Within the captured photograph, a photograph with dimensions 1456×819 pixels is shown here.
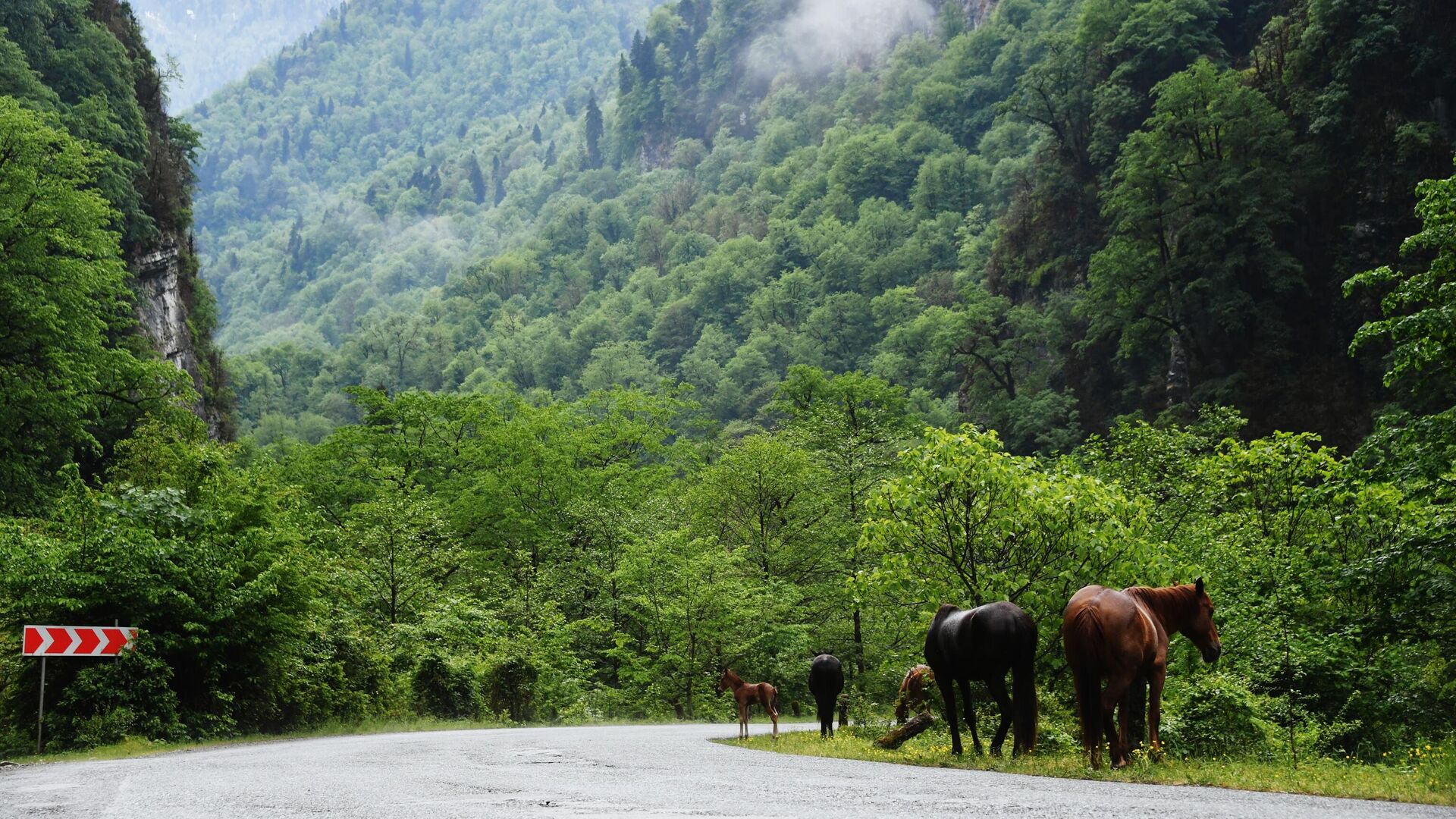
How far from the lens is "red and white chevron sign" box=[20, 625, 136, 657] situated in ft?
53.4

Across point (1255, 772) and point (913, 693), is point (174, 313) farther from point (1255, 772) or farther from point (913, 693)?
point (1255, 772)

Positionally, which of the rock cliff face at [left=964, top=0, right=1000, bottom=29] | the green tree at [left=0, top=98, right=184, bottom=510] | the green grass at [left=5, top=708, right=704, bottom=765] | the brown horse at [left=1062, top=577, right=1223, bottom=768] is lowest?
the green grass at [left=5, top=708, right=704, bottom=765]

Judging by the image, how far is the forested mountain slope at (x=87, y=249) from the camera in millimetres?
32969

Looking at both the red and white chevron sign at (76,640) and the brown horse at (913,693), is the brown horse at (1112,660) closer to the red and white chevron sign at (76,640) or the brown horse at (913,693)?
the brown horse at (913,693)

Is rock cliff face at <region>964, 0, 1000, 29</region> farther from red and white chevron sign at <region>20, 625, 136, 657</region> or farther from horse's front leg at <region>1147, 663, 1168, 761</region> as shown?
horse's front leg at <region>1147, 663, 1168, 761</region>

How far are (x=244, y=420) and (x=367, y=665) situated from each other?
106874 mm

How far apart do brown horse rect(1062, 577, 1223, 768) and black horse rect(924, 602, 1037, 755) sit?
1.51 m

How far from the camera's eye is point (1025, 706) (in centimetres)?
1297

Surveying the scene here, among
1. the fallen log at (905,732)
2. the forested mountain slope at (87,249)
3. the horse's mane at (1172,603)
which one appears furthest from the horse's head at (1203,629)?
the forested mountain slope at (87,249)

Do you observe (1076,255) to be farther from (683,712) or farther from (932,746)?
(932,746)

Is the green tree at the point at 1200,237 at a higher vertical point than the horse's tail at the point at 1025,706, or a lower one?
higher

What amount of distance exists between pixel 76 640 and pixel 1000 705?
13.7m

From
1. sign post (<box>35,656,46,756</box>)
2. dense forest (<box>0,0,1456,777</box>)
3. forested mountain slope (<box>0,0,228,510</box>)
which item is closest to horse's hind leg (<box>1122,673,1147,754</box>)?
dense forest (<box>0,0,1456,777</box>)

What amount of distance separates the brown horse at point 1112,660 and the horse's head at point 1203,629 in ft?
1.26
